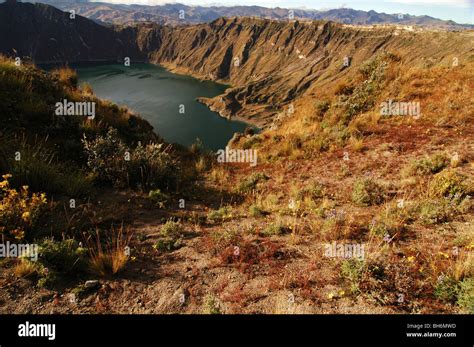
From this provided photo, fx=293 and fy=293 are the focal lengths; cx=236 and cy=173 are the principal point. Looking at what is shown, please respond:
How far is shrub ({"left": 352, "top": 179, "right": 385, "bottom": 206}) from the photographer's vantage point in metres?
7.35

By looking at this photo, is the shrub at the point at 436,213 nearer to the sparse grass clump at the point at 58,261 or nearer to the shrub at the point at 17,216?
the sparse grass clump at the point at 58,261

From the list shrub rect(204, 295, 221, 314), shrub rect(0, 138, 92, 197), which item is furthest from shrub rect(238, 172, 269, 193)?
shrub rect(204, 295, 221, 314)

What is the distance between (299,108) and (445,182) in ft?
42.3

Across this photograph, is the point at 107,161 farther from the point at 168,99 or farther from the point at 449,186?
the point at 168,99

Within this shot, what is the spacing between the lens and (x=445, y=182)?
6926 millimetres

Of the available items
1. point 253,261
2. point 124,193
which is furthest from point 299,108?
point 253,261

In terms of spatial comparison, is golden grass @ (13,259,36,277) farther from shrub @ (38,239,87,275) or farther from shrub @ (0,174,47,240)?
shrub @ (0,174,47,240)

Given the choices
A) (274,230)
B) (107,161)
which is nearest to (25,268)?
(274,230)

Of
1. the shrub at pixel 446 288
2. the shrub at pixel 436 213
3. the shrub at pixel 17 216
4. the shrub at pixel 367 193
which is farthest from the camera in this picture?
the shrub at pixel 367 193

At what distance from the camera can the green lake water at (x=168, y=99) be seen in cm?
8002

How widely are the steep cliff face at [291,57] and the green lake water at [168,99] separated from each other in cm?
1077

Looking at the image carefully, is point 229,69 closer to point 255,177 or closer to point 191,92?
point 191,92

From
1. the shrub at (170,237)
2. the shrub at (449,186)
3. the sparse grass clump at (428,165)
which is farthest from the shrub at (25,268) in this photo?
the sparse grass clump at (428,165)

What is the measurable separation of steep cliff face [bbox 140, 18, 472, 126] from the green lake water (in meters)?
10.8
